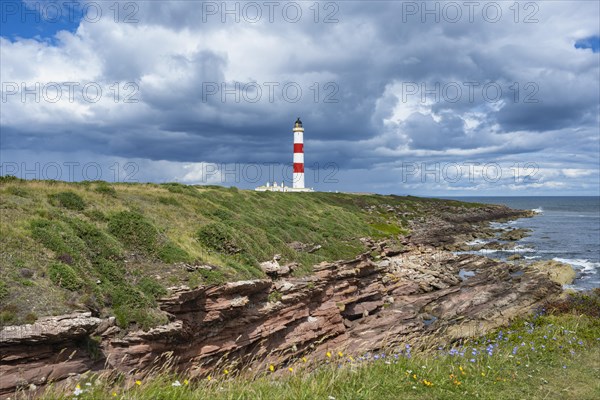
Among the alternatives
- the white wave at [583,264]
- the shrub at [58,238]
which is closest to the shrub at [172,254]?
the shrub at [58,238]

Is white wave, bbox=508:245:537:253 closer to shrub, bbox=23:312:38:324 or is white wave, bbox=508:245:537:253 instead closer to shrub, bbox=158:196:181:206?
shrub, bbox=158:196:181:206

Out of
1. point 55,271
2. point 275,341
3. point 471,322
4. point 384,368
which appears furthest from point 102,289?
point 471,322

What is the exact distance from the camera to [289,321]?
2111 centimetres

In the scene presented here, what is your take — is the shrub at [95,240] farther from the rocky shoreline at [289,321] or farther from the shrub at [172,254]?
the rocky shoreline at [289,321]

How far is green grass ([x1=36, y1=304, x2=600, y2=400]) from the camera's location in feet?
22.7

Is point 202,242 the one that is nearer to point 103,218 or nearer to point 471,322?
point 103,218

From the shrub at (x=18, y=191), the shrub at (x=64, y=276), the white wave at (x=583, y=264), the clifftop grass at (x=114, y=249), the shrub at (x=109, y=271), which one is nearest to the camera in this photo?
the clifftop grass at (x=114, y=249)

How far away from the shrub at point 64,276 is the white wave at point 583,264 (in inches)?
1752

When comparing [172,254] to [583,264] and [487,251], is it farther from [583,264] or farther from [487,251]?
[487,251]

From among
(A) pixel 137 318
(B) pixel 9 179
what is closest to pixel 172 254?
(A) pixel 137 318

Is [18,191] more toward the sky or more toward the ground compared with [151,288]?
more toward the sky

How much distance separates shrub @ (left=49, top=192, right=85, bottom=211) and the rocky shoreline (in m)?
8.84

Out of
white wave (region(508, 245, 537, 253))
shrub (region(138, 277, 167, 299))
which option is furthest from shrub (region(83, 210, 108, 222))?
white wave (region(508, 245, 537, 253))

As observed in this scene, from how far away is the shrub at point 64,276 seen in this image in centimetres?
1438
